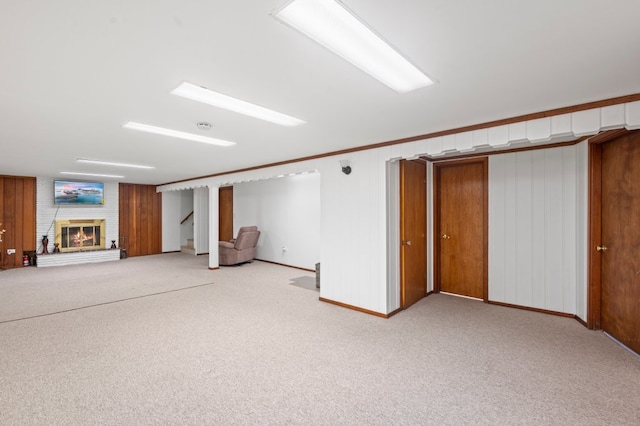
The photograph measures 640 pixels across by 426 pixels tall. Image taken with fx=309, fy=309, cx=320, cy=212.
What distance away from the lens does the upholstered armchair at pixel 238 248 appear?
7.40 meters

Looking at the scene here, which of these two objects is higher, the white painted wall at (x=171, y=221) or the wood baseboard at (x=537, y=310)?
the white painted wall at (x=171, y=221)

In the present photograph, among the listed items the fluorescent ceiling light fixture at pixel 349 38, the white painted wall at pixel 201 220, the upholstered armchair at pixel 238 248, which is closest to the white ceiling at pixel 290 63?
the fluorescent ceiling light fixture at pixel 349 38

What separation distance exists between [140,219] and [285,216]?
4.95 meters

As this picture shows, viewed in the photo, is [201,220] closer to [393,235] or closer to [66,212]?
[66,212]

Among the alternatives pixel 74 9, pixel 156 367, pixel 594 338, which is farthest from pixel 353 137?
pixel 594 338

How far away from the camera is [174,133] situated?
3486 mm

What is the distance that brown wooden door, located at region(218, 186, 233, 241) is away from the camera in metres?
9.44

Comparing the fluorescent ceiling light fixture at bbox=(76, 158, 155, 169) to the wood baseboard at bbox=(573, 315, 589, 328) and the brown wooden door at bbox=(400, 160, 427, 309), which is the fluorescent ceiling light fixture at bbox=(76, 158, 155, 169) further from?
the wood baseboard at bbox=(573, 315, 589, 328)

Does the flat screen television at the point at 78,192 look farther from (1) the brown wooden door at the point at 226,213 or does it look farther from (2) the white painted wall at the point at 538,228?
(2) the white painted wall at the point at 538,228

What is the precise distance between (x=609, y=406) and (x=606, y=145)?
8.58 feet

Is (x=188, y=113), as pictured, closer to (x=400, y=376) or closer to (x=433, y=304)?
(x=400, y=376)

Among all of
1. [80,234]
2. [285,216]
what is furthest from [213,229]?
[80,234]

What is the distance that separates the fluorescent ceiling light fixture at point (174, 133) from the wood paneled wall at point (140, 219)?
6758mm

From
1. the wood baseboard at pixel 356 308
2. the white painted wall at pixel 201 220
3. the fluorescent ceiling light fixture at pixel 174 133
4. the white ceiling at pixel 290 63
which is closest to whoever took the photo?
the white ceiling at pixel 290 63
